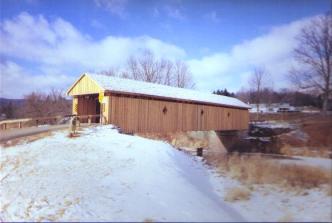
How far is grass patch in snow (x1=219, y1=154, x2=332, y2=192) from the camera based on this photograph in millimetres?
5674

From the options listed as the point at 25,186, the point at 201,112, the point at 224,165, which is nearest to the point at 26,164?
the point at 25,186

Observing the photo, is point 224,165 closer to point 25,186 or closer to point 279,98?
point 279,98

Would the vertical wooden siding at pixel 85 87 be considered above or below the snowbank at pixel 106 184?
above

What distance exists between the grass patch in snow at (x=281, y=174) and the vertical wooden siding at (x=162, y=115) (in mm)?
9298

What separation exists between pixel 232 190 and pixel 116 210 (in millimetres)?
2285

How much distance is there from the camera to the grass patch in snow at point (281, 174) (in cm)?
567

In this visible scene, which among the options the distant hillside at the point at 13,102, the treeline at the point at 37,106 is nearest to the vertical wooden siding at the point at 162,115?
the treeline at the point at 37,106

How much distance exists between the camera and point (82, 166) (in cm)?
848

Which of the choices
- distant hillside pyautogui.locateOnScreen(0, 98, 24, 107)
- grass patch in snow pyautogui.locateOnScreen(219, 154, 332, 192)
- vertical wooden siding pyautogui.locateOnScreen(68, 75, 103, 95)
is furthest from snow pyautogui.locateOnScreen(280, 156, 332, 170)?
distant hillside pyautogui.locateOnScreen(0, 98, 24, 107)

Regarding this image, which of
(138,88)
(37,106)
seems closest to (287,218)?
(138,88)

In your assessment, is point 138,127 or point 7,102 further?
point 7,102

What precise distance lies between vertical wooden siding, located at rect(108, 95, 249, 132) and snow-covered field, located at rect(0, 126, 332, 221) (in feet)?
16.4

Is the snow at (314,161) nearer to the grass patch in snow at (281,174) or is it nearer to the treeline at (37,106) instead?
the grass patch in snow at (281,174)

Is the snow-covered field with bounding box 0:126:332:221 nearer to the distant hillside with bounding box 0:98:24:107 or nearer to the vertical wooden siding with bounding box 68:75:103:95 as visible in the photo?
the vertical wooden siding with bounding box 68:75:103:95
